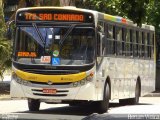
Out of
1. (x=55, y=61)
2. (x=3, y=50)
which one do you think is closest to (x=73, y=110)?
(x=55, y=61)

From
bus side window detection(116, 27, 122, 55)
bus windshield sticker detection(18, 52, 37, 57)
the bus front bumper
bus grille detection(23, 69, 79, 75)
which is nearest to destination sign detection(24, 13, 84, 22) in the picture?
bus windshield sticker detection(18, 52, 37, 57)

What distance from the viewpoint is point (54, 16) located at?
687 inches

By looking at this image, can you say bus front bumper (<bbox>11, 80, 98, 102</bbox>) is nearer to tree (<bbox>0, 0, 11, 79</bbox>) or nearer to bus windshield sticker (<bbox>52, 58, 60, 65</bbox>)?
bus windshield sticker (<bbox>52, 58, 60, 65</bbox>)

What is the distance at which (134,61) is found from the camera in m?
21.8

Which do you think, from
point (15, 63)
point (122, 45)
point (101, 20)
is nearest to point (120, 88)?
point (122, 45)

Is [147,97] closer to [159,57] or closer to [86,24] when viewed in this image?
[159,57]

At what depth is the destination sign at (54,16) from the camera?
1731 cm

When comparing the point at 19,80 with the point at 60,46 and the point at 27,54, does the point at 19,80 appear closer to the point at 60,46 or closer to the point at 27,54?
the point at 27,54

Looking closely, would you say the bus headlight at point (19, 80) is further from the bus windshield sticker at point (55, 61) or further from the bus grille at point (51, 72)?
the bus windshield sticker at point (55, 61)

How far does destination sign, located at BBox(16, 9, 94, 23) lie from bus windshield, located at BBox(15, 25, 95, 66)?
26cm

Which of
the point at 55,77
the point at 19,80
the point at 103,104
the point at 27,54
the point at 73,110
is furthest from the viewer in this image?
the point at 73,110

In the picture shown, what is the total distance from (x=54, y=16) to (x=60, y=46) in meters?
1.00

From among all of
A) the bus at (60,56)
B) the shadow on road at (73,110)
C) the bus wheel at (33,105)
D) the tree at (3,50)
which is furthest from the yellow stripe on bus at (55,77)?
the tree at (3,50)

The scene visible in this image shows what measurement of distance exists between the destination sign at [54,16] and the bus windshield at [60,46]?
0.86 ft
